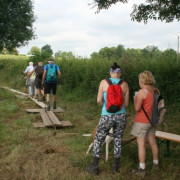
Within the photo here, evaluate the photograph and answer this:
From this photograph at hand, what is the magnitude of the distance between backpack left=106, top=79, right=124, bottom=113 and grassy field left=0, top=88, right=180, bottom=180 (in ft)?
3.72

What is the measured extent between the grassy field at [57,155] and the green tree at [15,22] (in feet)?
47.6

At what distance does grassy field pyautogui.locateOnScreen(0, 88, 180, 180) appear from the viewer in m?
4.40

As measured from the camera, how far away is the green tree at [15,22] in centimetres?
2094

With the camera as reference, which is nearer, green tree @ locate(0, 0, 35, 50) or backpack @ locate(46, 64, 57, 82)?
backpack @ locate(46, 64, 57, 82)

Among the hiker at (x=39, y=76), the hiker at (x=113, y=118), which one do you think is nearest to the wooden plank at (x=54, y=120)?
the hiker at (x=113, y=118)

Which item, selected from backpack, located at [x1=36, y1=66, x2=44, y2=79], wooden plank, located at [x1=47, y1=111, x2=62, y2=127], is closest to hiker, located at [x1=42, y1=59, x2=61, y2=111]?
wooden plank, located at [x1=47, y1=111, x2=62, y2=127]

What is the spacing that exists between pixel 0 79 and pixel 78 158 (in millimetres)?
23779

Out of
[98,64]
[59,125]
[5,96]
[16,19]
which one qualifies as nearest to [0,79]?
[16,19]

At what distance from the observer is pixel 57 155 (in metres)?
5.38

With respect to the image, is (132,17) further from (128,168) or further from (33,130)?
(128,168)

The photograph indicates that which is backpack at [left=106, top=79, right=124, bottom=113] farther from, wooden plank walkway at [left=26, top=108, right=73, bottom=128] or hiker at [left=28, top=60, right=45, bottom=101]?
hiker at [left=28, top=60, right=45, bottom=101]

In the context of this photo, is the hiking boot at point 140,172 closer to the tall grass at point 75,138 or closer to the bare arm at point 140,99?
the tall grass at point 75,138

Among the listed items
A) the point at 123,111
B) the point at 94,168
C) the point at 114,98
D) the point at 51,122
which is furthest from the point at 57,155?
the point at 51,122

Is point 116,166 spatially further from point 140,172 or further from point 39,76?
point 39,76
